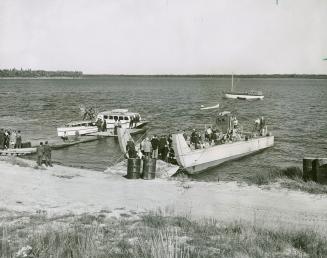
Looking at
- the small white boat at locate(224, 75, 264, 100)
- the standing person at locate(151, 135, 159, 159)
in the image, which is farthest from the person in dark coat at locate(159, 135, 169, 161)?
the small white boat at locate(224, 75, 264, 100)

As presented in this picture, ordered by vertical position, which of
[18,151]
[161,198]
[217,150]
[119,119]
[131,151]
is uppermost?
[119,119]

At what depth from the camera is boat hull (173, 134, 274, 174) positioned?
2161 centimetres

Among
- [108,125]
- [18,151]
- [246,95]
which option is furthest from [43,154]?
[246,95]

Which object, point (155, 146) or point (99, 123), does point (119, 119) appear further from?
point (155, 146)

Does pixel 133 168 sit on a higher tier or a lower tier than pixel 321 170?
lower

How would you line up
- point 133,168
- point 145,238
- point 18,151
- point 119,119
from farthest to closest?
point 119,119 < point 18,151 < point 133,168 < point 145,238

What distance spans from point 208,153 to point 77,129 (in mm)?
15779

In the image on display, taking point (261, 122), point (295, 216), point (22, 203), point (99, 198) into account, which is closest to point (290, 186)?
point (295, 216)

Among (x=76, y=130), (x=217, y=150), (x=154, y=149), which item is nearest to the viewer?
(x=154, y=149)

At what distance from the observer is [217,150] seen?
2456 cm

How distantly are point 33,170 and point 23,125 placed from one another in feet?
97.3

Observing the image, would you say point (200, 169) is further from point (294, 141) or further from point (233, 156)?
point (294, 141)

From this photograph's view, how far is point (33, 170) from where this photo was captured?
18688 mm

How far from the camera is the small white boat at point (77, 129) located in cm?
3500
